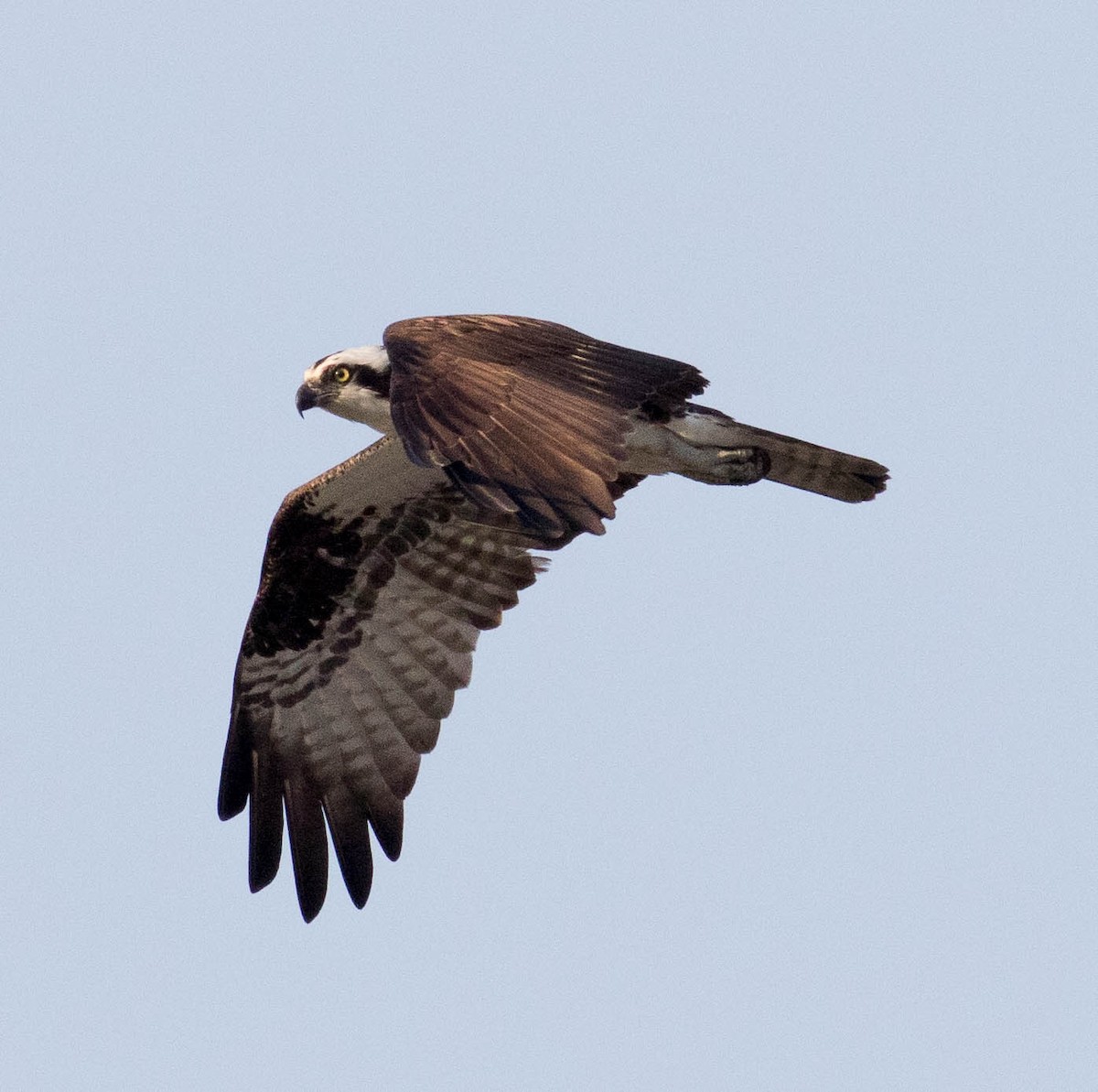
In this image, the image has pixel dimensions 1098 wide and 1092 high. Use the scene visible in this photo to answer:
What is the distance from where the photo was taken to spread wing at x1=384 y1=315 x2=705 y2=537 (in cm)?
729

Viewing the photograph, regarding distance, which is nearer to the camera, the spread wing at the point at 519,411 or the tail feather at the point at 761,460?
the spread wing at the point at 519,411

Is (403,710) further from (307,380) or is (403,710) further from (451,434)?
(451,434)

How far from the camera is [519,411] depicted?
7.64m

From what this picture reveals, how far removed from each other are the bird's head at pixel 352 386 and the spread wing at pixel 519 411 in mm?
1137

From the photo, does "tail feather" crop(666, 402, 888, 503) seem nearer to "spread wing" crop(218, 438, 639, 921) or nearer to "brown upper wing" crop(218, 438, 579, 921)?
"brown upper wing" crop(218, 438, 579, 921)

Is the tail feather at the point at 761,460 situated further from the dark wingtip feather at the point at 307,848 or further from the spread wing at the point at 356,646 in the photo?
the dark wingtip feather at the point at 307,848

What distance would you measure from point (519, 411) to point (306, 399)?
2.50 m

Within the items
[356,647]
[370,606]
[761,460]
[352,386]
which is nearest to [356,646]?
[356,647]

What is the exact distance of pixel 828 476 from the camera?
999 centimetres

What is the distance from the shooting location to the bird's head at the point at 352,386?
9766mm

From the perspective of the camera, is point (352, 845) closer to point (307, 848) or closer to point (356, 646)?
point (307, 848)

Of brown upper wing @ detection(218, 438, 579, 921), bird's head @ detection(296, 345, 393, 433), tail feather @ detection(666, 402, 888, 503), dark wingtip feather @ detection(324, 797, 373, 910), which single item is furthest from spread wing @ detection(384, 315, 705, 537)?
dark wingtip feather @ detection(324, 797, 373, 910)

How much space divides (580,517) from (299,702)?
4.16 m

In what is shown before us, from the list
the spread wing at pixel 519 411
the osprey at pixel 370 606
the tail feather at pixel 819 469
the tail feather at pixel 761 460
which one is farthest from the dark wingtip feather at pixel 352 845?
the spread wing at pixel 519 411
